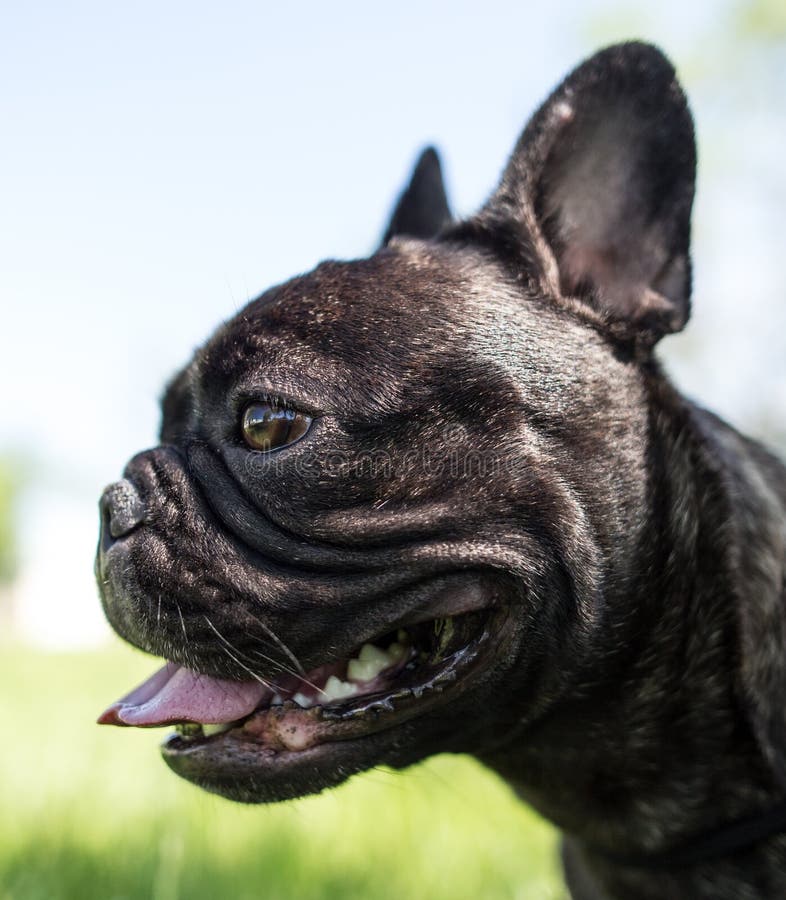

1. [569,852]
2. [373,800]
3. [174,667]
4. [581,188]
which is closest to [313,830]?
[373,800]

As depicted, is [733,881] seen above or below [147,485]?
below

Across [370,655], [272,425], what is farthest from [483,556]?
[272,425]

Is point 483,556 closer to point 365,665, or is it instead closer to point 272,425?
point 365,665

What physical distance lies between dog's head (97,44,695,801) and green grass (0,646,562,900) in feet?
1.50

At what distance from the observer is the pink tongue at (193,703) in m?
2.59

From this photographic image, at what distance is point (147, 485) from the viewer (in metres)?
2.69

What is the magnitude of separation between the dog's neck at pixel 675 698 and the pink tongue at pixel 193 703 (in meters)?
0.79

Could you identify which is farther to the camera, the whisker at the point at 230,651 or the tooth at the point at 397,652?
the tooth at the point at 397,652

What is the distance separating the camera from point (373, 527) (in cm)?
246

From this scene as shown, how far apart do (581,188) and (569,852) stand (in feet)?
7.02

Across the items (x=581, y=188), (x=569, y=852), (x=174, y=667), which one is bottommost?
(x=569, y=852)

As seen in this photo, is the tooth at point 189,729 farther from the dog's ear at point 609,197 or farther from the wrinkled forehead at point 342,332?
the dog's ear at point 609,197

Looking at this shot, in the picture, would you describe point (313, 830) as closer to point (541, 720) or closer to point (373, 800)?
point (373, 800)

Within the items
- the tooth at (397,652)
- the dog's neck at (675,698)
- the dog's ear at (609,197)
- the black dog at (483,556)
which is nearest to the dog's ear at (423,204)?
the dog's ear at (609,197)
